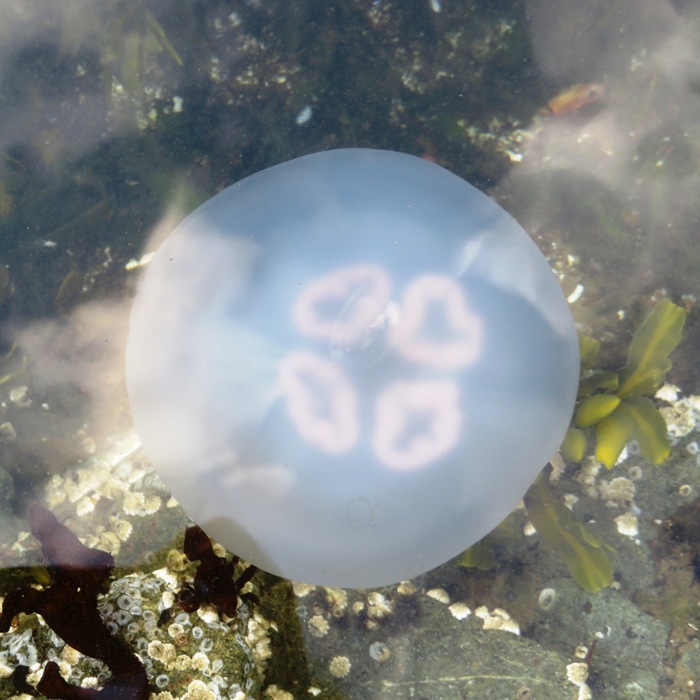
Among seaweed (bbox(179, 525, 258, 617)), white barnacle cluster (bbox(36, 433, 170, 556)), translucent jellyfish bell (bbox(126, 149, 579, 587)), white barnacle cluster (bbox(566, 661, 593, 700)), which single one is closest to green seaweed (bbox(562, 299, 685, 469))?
translucent jellyfish bell (bbox(126, 149, 579, 587))

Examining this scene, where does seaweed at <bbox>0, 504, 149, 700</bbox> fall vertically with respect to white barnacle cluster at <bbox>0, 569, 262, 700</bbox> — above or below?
above

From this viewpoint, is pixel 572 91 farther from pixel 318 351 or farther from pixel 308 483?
pixel 308 483

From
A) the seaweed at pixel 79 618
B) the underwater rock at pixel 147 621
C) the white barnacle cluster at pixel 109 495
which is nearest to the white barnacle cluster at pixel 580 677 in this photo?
the underwater rock at pixel 147 621

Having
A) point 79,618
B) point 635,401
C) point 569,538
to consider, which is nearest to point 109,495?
point 79,618

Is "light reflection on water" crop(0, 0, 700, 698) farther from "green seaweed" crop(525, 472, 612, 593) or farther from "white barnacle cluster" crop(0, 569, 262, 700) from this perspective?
"white barnacle cluster" crop(0, 569, 262, 700)

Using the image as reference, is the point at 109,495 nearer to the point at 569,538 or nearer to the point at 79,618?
the point at 79,618

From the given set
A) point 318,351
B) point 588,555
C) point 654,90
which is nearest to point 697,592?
point 588,555

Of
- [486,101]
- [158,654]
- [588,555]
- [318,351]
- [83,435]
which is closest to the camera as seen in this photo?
[318,351]
